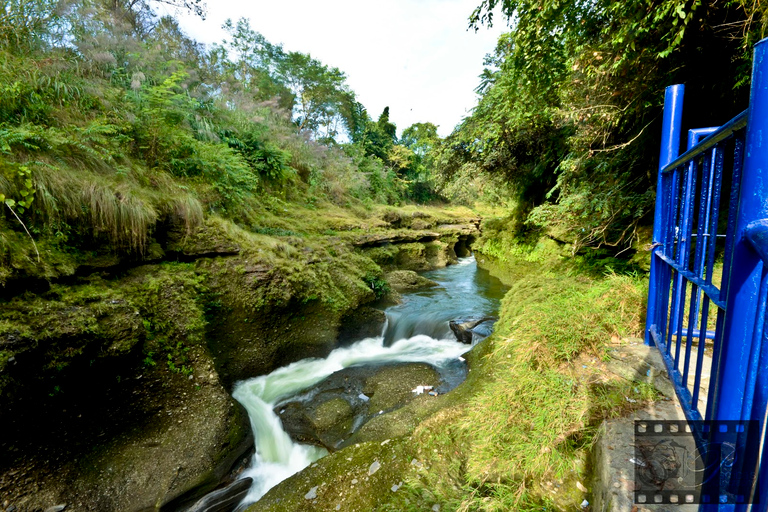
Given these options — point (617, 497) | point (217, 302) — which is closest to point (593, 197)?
point (617, 497)

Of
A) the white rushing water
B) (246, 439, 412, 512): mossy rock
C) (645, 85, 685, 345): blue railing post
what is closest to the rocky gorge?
the white rushing water

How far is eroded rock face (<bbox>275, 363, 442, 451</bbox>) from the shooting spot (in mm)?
4082

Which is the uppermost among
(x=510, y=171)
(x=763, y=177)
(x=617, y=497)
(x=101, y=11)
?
(x=101, y=11)

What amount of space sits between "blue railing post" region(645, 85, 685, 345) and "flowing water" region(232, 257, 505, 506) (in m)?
3.16

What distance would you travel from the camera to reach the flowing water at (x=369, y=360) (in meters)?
3.83

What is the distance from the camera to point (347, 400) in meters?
4.54

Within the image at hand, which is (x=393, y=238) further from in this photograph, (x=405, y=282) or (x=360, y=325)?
(x=360, y=325)

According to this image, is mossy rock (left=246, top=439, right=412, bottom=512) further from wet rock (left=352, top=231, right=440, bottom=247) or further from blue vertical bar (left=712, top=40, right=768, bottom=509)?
wet rock (left=352, top=231, right=440, bottom=247)

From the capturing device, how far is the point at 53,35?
5867 mm

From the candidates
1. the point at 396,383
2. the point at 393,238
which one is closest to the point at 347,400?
the point at 396,383

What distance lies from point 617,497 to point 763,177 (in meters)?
1.50

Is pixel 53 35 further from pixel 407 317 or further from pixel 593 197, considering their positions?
pixel 593 197

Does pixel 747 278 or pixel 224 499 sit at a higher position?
pixel 747 278

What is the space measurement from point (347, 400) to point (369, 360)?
Result: 4.02 ft
